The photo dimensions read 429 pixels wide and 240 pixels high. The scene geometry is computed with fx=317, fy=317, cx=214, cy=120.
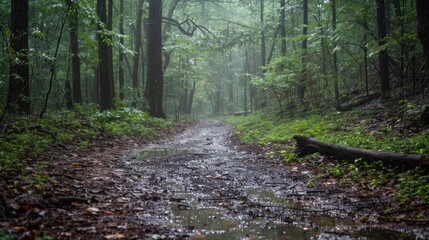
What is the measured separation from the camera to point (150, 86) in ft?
58.5

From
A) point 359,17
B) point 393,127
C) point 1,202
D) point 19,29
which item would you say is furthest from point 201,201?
point 359,17

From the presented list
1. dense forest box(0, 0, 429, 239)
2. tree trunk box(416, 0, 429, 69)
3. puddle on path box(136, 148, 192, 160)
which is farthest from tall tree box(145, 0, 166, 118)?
tree trunk box(416, 0, 429, 69)

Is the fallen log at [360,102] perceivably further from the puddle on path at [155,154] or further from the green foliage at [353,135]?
the puddle on path at [155,154]

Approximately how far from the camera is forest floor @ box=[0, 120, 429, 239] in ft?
10.8

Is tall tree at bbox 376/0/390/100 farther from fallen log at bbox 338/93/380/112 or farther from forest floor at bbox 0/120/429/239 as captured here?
forest floor at bbox 0/120/429/239

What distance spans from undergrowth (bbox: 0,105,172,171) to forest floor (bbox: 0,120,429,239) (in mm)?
445

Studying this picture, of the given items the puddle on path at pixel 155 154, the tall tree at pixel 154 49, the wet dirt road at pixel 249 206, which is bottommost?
the wet dirt road at pixel 249 206

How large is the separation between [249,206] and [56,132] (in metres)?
5.91

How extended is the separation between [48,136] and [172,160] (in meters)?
3.15

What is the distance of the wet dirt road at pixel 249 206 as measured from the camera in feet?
11.1

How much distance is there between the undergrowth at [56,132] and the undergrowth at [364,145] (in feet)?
14.3

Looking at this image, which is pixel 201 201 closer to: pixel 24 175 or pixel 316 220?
pixel 316 220

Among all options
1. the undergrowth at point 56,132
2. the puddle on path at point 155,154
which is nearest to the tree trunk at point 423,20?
the puddle on path at point 155,154

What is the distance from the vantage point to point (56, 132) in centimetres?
808
